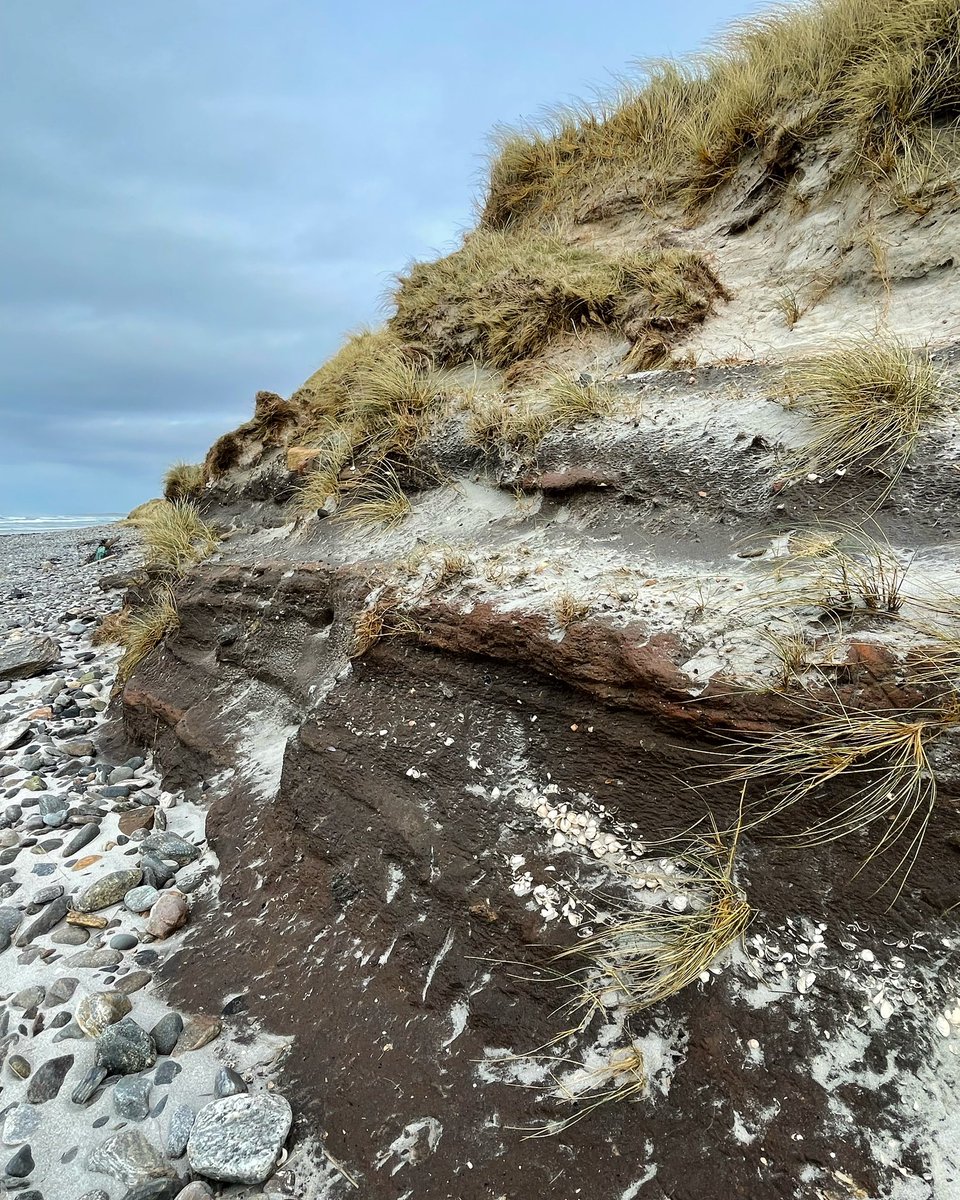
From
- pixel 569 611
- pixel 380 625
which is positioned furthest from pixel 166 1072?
pixel 569 611

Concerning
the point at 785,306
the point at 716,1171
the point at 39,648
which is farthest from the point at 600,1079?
the point at 39,648

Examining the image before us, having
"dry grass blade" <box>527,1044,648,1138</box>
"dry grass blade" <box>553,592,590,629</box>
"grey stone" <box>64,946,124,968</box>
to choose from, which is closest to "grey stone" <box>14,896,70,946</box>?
"grey stone" <box>64,946,124,968</box>

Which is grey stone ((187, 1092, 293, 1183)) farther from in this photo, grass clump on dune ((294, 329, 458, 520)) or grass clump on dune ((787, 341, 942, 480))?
grass clump on dune ((294, 329, 458, 520))

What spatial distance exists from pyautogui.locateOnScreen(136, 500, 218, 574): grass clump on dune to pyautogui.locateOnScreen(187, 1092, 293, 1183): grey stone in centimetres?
523

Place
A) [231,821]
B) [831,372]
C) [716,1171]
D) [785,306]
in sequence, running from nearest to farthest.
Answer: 1. [716,1171]
2. [831,372]
3. [231,821]
4. [785,306]

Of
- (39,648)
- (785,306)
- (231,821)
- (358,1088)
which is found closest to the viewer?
(358,1088)

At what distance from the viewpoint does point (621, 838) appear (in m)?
2.46

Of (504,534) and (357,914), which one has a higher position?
(504,534)

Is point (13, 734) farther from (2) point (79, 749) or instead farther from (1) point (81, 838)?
(1) point (81, 838)

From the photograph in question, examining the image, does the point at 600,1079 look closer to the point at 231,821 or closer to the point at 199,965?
the point at 199,965

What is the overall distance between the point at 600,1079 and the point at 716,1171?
14.9 inches

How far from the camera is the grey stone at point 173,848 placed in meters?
3.68

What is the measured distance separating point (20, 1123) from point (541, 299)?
6190 millimetres

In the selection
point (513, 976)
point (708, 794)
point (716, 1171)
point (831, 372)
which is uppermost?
point (831, 372)
